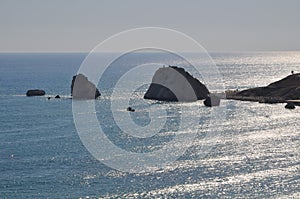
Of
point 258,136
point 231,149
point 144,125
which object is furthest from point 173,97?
point 231,149

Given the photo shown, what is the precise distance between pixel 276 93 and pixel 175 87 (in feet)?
115

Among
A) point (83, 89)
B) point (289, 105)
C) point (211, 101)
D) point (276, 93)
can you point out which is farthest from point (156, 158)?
point (276, 93)

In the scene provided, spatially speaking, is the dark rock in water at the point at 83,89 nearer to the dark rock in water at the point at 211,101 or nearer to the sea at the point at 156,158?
the sea at the point at 156,158

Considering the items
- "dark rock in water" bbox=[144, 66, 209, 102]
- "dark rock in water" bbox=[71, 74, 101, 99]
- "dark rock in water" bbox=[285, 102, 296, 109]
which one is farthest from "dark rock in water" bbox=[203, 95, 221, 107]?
"dark rock in water" bbox=[71, 74, 101, 99]

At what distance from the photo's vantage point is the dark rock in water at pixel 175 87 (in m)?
166

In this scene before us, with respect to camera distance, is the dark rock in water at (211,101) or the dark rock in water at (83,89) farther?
the dark rock in water at (83,89)

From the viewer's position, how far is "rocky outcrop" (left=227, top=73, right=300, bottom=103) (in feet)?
544

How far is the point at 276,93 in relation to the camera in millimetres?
174375

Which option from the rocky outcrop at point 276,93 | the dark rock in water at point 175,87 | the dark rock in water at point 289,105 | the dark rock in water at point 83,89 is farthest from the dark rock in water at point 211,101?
the dark rock in water at point 83,89

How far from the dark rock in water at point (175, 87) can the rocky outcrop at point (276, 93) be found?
→ 1406 centimetres

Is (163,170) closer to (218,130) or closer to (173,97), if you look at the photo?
(218,130)

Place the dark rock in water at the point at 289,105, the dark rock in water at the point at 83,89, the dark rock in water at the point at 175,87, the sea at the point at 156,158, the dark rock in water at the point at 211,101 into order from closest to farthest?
the sea at the point at 156,158
the dark rock in water at the point at 289,105
the dark rock in water at the point at 211,101
the dark rock in water at the point at 175,87
the dark rock in water at the point at 83,89

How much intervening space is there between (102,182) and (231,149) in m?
31.0

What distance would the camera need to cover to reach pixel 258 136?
350ft
